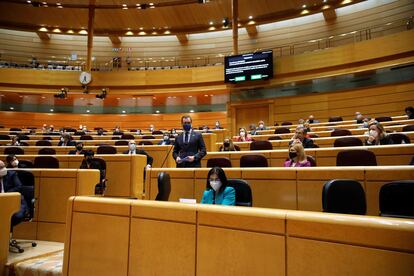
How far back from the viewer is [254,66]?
41.9 feet

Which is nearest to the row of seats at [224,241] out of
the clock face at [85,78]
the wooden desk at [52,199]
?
the wooden desk at [52,199]

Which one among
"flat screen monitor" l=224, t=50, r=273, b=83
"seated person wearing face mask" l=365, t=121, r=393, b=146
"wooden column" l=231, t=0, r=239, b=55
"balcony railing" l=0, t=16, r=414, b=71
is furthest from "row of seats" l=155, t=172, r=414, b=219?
"wooden column" l=231, t=0, r=239, b=55

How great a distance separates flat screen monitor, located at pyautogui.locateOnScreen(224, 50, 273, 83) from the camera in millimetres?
12680

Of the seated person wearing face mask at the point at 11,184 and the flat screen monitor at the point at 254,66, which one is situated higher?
the flat screen monitor at the point at 254,66

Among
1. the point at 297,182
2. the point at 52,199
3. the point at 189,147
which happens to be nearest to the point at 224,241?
the point at 297,182

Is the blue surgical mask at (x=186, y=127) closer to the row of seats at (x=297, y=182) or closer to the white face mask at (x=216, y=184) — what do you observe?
the row of seats at (x=297, y=182)

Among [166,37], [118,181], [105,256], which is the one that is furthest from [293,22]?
[105,256]

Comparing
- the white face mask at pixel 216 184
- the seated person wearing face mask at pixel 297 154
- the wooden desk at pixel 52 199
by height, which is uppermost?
the seated person wearing face mask at pixel 297 154

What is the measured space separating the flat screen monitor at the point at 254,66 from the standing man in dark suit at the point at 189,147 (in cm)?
835

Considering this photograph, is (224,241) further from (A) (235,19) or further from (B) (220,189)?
(A) (235,19)

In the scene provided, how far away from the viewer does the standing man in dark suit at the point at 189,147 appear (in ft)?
15.8

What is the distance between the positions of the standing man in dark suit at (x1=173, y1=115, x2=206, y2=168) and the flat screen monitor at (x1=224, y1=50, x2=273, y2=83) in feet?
27.4

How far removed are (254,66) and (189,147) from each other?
8660 millimetres

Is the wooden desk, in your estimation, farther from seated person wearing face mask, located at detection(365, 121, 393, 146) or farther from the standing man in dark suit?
seated person wearing face mask, located at detection(365, 121, 393, 146)
